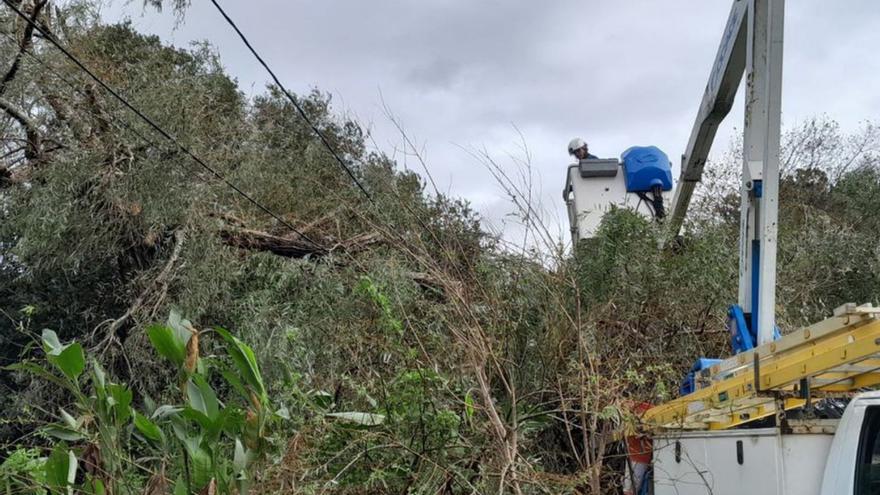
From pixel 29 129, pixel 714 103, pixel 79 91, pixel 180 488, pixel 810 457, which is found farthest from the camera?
pixel 79 91

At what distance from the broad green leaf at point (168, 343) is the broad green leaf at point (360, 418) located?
3.54 ft

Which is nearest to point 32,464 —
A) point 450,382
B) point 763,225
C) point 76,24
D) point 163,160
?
point 450,382

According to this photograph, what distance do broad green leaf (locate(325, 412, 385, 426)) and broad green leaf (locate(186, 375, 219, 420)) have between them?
852 mm

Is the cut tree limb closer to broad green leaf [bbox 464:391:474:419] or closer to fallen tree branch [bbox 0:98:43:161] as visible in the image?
fallen tree branch [bbox 0:98:43:161]

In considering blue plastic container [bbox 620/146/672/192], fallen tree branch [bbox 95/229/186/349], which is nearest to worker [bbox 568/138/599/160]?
blue plastic container [bbox 620/146/672/192]

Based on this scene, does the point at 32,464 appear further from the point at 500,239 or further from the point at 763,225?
the point at 763,225

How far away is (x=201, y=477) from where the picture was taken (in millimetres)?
3828

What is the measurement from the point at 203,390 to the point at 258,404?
0.30 metres

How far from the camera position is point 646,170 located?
340 inches

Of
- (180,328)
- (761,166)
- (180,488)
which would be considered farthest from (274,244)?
(761,166)

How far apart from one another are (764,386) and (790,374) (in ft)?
0.71

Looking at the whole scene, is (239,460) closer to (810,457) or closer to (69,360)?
(69,360)

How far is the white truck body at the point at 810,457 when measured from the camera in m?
2.94

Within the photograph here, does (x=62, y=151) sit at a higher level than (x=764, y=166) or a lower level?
higher
